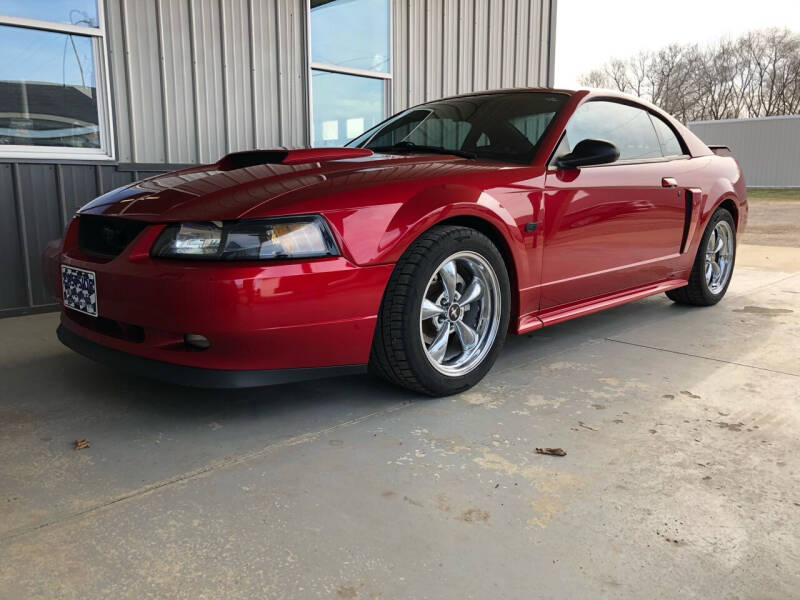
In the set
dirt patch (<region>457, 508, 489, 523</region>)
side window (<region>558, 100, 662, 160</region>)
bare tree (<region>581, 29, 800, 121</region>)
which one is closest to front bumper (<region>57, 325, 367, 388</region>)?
dirt patch (<region>457, 508, 489, 523</region>)

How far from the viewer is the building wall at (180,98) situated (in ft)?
14.3

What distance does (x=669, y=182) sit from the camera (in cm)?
383

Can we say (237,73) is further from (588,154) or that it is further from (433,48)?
(588,154)

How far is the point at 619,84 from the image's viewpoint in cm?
4609

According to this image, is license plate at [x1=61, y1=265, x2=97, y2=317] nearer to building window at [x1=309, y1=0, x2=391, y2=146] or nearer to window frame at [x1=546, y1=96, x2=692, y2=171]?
window frame at [x1=546, y1=96, x2=692, y2=171]

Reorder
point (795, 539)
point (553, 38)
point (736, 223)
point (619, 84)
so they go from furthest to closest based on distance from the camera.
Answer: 1. point (619, 84)
2. point (553, 38)
3. point (736, 223)
4. point (795, 539)

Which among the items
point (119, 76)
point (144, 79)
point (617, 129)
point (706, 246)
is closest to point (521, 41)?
point (706, 246)

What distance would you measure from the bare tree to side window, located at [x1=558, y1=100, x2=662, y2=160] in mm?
44372

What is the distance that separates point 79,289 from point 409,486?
5.09 feet

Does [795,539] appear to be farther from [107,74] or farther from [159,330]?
[107,74]

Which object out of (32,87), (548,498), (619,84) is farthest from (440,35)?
(619,84)

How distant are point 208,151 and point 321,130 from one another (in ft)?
3.89

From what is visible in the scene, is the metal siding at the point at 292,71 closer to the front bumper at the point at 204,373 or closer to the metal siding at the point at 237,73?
the metal siding at the point at 237,73

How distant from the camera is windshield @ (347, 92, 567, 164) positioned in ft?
10.7
